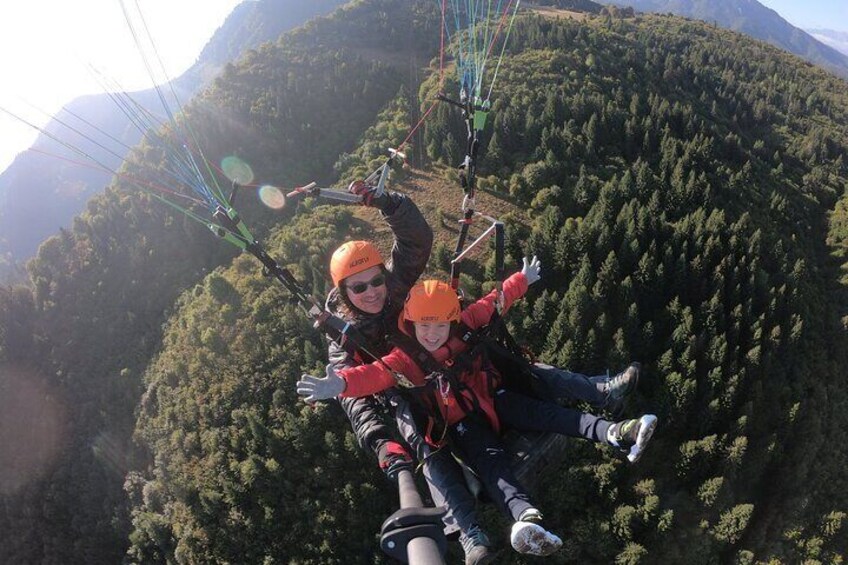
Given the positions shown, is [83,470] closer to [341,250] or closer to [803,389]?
[341,250]

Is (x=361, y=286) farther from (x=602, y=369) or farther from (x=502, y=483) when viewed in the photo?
(x=602, y=369)

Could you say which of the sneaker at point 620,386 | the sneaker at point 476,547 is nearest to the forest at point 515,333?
the sneaker at point 620,386

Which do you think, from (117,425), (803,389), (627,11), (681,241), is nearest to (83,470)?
(117,425)

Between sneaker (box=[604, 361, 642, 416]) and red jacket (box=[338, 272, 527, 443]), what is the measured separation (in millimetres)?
1783

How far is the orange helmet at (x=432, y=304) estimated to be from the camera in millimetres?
6805

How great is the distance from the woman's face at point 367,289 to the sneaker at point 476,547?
3.68 metres

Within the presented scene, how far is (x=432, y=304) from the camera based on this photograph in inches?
268

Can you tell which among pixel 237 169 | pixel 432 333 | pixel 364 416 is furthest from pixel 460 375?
pixel 237 169

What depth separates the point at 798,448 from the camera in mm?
23219

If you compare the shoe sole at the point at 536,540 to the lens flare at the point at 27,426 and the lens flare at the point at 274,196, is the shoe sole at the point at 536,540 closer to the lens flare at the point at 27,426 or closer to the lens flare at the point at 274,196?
the lens flare at the point at 274,196

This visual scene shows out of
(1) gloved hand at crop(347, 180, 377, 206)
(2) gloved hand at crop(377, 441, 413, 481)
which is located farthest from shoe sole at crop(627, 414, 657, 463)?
(1) gloved hand at crop(347, 180, 377, 206)

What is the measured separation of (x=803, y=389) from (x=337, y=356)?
28.2 m

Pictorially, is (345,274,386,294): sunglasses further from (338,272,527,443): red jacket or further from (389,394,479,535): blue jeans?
(389,394,479,535): blue jeans

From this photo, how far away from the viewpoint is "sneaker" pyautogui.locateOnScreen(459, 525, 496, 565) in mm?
5910
